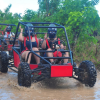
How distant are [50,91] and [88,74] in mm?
947

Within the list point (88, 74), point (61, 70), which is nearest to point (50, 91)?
point (61, 70)

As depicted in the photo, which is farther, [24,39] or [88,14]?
[88,14]

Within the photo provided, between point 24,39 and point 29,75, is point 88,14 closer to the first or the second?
point 24,39

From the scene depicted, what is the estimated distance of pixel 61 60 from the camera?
587cm

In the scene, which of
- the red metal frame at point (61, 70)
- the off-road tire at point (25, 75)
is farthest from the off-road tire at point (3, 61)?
the red metal frame at point (61, 70)

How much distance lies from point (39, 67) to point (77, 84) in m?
1.24

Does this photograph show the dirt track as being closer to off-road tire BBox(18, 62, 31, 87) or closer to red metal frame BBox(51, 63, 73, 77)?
off-road tire BBox(18, 62, 31, 87)

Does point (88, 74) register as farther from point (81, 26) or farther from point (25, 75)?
point (81, 26)

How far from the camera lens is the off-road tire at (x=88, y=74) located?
532 centimetres

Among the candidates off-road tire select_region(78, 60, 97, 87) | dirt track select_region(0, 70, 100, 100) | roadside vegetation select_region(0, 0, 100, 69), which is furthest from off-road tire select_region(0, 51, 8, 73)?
roadside vegetation select_region(0, 0, 100, 69)

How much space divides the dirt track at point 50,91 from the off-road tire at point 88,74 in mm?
180

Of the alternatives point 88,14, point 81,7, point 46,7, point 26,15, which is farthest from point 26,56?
point 26,15

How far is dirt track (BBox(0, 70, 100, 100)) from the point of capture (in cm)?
473

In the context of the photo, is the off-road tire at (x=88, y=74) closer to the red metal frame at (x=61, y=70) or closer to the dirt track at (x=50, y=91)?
the dirt track at (x=50, y=91)
